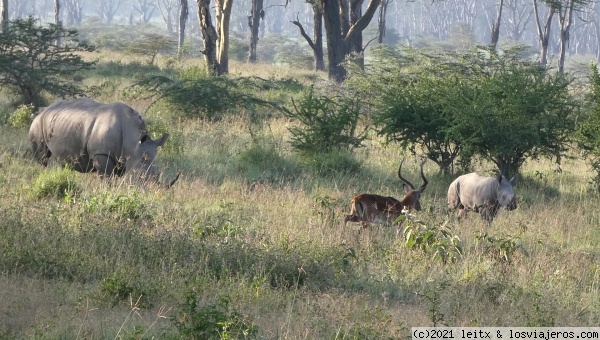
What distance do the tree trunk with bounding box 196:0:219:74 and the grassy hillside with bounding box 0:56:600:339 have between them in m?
13.6

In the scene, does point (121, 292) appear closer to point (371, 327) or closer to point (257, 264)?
point (257, 264)

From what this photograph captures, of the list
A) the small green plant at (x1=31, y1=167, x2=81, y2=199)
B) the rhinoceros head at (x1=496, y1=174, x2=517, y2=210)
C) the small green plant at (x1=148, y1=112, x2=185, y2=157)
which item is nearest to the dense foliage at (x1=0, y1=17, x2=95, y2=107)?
the small green plant at (x1=148, y1=112, x2=185, y2=157)

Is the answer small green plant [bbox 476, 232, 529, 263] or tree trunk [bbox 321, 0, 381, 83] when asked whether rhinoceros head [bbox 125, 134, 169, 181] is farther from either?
tree trunk [bbox 321, 0, 381, 83]

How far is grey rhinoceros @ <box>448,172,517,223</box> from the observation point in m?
11.7

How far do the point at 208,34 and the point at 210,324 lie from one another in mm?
20944

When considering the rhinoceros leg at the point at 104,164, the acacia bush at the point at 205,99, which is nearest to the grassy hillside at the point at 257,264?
the rhinoceros leg at the point at 104,164

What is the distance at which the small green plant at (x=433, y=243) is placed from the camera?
8445mm

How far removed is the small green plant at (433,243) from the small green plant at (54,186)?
3968 millimetres

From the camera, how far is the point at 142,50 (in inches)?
1303

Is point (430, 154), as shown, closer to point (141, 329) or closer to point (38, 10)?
point (141, 329)

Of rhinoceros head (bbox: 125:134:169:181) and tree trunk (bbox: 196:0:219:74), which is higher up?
tree trunk (bbox: 196:0:219:74)

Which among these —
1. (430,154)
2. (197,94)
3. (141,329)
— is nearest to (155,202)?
(141,329)

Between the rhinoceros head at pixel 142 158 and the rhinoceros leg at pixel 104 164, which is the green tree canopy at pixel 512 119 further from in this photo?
the rhinoceros leg at pixel 104 164

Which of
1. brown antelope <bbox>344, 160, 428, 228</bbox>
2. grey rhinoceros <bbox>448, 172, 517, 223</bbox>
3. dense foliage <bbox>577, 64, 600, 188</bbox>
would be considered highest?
dense foliage <bbox>577, 64, 600, 188</bbox>
